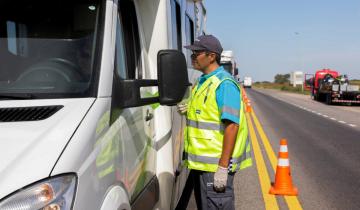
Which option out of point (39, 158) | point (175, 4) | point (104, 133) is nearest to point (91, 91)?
point (104, 133)

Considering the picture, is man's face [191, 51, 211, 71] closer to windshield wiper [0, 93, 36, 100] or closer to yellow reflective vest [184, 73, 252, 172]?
yellow reflective vest [184, 73, 252, 172]

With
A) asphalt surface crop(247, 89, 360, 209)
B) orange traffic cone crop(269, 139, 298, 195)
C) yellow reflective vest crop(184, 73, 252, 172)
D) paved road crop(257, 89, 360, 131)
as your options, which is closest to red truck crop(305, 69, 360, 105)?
paved road crop(257, 89, 360, 131)

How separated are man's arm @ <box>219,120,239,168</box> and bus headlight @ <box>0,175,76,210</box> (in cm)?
167

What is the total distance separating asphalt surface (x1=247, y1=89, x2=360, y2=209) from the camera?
741cm

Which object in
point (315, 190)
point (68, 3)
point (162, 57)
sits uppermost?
point (68, 3)

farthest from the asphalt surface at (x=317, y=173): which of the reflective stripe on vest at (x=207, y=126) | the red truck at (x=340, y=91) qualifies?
the red truck at (x=340, y=91)

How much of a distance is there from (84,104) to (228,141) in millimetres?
1423

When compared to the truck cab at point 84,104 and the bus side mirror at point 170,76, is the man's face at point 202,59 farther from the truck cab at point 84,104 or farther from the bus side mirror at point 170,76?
the bus side mirror at point 170,76

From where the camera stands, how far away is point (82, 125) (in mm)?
2600

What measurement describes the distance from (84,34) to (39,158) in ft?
3.78

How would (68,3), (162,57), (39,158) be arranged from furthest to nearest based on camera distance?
(68,3) → (162,57) → (39,158)

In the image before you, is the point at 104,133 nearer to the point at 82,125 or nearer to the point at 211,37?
the point at 82,125

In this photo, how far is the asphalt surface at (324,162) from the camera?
7.41m

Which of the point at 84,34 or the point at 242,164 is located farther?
the point at 242,164
